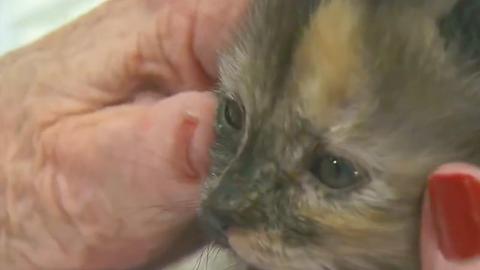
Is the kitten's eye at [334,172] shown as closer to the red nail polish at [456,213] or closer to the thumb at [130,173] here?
the red nail polish at [456,213]

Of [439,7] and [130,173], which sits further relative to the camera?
[130,173]

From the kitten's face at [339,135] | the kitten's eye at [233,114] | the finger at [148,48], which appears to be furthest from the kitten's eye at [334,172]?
the finger at [148,48]

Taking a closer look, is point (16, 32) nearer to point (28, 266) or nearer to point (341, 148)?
point (28, 266)

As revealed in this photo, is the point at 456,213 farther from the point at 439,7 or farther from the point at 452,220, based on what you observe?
the point at 439,7

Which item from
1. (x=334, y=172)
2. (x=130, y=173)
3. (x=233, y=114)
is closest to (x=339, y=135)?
(x=334, y=172)

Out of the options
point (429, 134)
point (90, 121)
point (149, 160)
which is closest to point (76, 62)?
point (90, 121)

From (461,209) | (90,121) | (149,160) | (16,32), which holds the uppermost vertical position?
(16,32)
